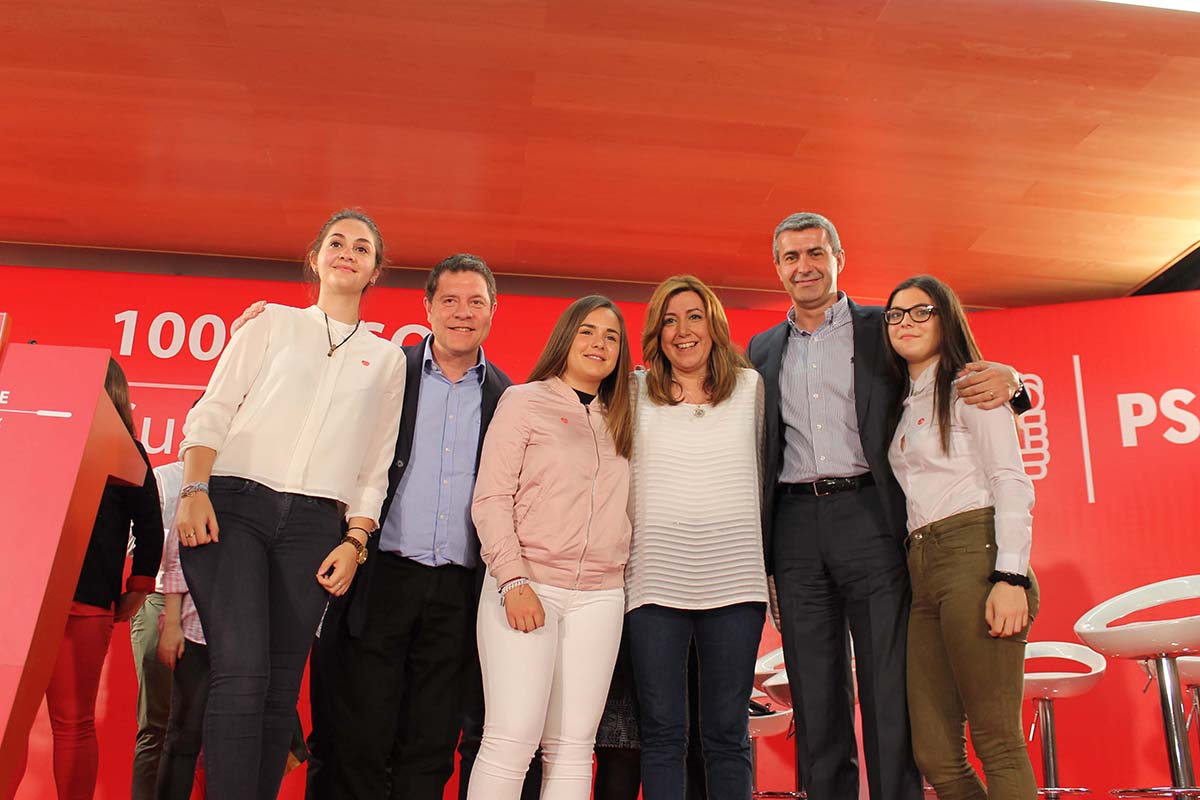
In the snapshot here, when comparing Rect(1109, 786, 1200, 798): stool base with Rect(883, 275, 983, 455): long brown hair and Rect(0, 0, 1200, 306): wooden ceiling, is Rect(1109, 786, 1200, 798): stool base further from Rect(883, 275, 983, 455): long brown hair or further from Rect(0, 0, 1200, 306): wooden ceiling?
Rect(0, 0, 1200, 306): wooden ceiling

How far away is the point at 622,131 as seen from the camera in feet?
13.6

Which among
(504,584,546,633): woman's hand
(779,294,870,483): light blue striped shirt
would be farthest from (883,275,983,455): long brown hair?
(504,584,546,633): woman's hand

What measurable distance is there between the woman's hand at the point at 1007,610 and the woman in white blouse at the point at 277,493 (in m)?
1.44

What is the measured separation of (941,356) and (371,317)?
318 centimetres

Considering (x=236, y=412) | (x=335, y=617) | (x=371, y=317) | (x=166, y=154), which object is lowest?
(x=335, y=617)

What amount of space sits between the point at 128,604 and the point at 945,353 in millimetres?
2535

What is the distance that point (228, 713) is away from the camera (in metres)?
1.98

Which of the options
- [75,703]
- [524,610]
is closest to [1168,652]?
[524,610]

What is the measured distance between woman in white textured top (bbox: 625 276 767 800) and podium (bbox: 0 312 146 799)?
1.28 m

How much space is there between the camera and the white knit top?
2336 mm

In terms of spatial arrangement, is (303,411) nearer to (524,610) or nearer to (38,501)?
(38,501)

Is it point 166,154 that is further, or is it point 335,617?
point 166,154

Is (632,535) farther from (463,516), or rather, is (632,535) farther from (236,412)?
(236,412)

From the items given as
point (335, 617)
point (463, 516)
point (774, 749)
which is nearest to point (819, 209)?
point (774, 749)
